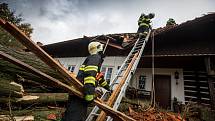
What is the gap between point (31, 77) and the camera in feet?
18.3

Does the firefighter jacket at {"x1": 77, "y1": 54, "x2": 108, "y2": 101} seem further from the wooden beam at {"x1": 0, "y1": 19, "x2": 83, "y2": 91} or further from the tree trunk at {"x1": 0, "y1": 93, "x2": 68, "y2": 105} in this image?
the tree trunk at {"x1": 0, "y1": 93, "x2": 68, "y2": 105}

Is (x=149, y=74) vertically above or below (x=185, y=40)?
below

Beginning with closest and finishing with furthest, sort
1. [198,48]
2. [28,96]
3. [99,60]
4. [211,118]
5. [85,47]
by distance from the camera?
[99,60]
[28,96]
[211,118]
[198,48]
[85,47]

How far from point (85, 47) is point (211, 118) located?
31.4ft

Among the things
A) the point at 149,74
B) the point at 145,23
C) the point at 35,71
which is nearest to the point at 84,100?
the point at 35,71

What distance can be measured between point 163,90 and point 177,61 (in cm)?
223

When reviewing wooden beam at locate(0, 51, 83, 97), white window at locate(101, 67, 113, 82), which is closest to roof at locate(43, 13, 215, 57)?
white window at locate(101, 67, 113, 82)

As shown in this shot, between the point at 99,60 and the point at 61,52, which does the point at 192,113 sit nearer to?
the point at 99,60

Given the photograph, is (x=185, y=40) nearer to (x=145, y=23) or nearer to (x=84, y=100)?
(x=145, y=23)

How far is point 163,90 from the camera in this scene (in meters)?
11.1

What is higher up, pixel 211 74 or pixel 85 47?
pixel 85 47

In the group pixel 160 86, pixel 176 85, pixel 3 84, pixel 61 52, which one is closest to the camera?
pixel 3 84

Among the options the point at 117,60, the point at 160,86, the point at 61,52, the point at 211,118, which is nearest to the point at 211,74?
the point at 211,118

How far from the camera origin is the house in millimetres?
8945
